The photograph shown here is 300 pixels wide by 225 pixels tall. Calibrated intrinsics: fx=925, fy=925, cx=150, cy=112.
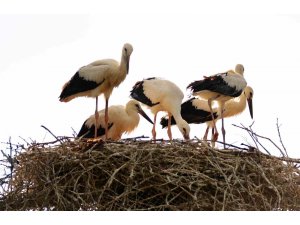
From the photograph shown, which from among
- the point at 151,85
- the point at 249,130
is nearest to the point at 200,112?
the point at 151,85

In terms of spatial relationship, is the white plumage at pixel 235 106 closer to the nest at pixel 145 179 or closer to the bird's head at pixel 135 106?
the bird's head at pixel 135 106

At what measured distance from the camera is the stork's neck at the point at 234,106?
1229 centimetres

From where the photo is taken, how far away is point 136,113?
35.4ft

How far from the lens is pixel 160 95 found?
10.7 metres

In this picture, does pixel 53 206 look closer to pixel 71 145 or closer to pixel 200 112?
pixel 71 145

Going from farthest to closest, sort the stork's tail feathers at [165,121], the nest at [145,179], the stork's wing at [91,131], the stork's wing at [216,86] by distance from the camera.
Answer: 1. the stork's tail feathers at [165,121]
2. the stork's wing at [216,86]
3. the stork's wing at [91,131]
4. the nest at [145,179]

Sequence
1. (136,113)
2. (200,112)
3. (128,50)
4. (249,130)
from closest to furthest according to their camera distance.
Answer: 1. (249,130)
2. (128,50)
3. (136,113)
4. (200,112)

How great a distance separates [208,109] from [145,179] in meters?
4.12

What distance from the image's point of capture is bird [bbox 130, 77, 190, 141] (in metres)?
10.7

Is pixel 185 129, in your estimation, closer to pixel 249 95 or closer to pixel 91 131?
pixel 91 131

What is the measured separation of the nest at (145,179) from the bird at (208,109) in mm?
3430

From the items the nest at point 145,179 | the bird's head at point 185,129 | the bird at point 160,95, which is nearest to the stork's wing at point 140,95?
the bird at point 160,95

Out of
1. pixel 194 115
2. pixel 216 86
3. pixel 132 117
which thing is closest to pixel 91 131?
pixel 132 117

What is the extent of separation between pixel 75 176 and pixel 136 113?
2490mm
